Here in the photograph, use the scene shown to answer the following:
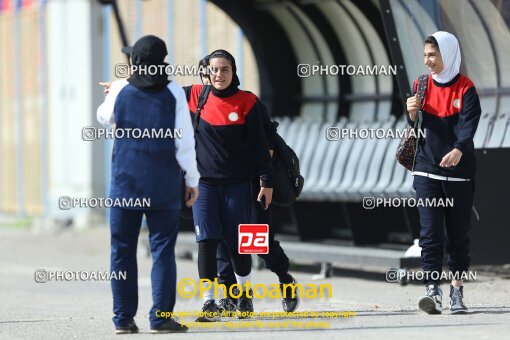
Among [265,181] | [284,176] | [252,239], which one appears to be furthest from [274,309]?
[265,181]

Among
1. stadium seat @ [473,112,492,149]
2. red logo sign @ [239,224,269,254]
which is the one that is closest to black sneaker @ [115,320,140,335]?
red logo sign @ [239,224,269,254]

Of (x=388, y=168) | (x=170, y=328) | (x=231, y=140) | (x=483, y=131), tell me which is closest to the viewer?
(x=170, y=328)

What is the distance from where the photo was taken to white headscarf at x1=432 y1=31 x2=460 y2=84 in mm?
9188

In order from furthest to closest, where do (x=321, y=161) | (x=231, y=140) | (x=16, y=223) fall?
(x=16, y=223), (x=321, y=161), (x=231, y=140)

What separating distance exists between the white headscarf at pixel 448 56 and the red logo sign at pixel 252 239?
5.49ft

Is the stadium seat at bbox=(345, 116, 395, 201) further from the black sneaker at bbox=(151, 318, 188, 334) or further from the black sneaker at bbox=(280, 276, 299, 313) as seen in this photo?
the black sneaker at bbox=(151, 318, 188, 334)

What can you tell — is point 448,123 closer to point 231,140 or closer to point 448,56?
point 448,56

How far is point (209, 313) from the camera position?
8.95 meters

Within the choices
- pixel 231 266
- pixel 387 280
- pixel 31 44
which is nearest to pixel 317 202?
pixel 387 280

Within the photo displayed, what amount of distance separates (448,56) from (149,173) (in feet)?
7.97

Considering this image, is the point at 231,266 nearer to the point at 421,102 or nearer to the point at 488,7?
the point at 421,102

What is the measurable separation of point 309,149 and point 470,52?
9.96 ft

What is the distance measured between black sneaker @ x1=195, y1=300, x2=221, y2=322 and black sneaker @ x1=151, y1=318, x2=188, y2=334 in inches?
21.8

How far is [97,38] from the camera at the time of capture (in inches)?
854
